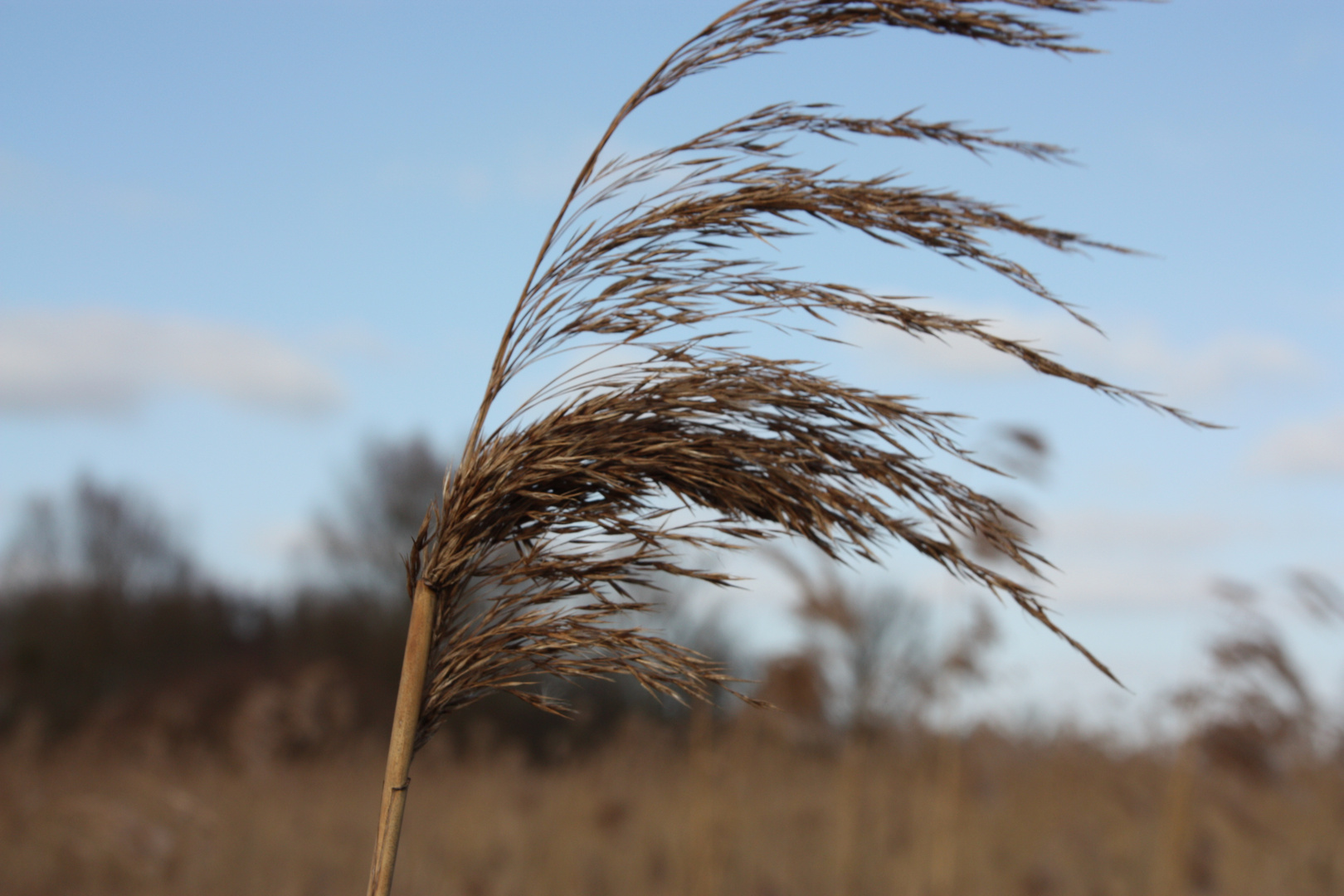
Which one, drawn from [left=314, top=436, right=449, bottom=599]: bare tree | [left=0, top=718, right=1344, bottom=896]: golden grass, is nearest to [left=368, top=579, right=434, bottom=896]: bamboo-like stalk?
[left=0, top=718, right=1344, bottom=896]: golden grass

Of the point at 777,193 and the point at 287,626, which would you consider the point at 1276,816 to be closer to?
the point at 777,193

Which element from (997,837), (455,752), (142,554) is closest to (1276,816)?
(997,837)

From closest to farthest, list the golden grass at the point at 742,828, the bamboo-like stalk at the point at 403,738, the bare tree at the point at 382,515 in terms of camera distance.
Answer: the bamboo-like stalk at the point at 403,738 → the golden grass at the point at 742,828 → the bare tree at the point at 382,515

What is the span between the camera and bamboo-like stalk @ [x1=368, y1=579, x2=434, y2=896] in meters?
1.50

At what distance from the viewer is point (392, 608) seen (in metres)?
20.3

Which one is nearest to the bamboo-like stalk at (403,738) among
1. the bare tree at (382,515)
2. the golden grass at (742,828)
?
the golden grass at (742,828)

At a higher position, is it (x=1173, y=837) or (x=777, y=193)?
(x=777, y=193)

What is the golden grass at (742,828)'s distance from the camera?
6406mm

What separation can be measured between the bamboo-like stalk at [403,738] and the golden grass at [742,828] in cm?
466

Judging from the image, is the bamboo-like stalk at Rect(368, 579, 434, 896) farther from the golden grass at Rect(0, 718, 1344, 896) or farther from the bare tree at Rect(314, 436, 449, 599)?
the bare tree at Rect(314, 436, 449, 599)

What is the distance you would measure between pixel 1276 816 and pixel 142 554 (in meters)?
23.8

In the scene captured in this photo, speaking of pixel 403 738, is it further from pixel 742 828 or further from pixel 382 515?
pixel 382 515

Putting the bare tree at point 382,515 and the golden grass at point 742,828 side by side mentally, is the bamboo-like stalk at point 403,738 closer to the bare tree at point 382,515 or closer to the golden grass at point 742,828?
the golden grass at point 742,828

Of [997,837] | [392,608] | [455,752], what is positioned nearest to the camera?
[997,837]
